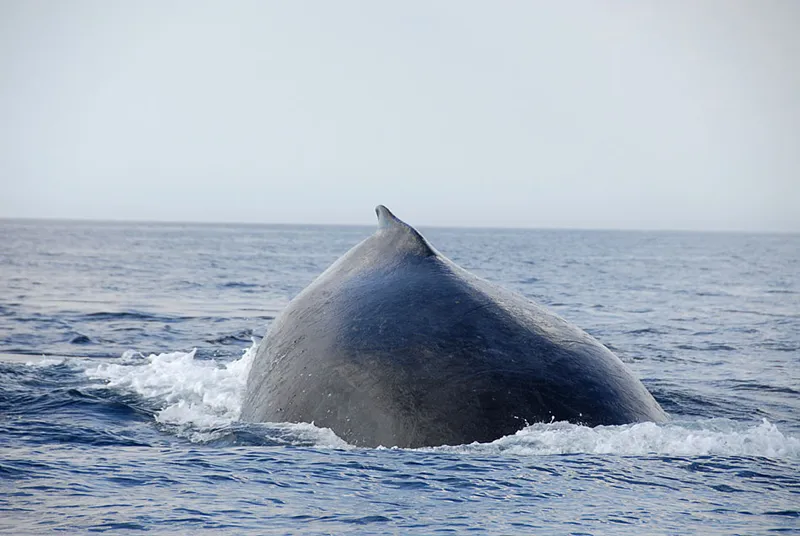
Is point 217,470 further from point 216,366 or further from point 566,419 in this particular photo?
point 216,366

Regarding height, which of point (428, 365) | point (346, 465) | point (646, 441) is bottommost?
point (346, 465)

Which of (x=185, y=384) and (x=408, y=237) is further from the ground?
(x=408, y=237)

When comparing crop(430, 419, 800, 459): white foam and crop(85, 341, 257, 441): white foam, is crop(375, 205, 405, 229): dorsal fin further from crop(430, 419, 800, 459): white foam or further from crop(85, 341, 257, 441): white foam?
crop(430, 419, 800, 459): white foam

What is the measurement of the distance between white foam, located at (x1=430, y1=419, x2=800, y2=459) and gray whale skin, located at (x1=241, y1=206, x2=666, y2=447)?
0.09 m

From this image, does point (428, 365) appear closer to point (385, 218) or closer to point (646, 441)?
point (646, 441)

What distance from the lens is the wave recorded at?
6.66 m

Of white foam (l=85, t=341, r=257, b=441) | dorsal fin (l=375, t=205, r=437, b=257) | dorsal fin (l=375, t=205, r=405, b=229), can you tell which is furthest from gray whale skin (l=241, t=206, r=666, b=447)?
white foam (l=85, t=341, r=257, b=441)

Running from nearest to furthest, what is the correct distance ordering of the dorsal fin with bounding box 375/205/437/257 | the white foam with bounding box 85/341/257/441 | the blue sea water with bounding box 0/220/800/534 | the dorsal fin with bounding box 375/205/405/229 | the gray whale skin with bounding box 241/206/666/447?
the blue sea water with bounding box 0/220/800/534
the gray whale skin with bounding box 241/206/666/447
the dorsal fin with bounding box 375/205/437/257
the white foam with bounding box 85/341/257/441
the dorsal fin with bounding box 375/205/405/229

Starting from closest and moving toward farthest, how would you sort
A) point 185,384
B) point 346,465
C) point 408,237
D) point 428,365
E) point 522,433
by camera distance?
point 522,433
point 346,465
point 428,365
point 408,237
point 185,384

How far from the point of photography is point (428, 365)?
6934 mm

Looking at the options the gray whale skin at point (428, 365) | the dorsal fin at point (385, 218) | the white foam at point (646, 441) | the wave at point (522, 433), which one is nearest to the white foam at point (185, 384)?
the wave at point (522, 433)

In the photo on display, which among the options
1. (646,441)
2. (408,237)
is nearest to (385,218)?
(408,237)

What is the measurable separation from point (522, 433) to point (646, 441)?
1267 millimetres

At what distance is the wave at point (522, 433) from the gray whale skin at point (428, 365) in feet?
0.34
